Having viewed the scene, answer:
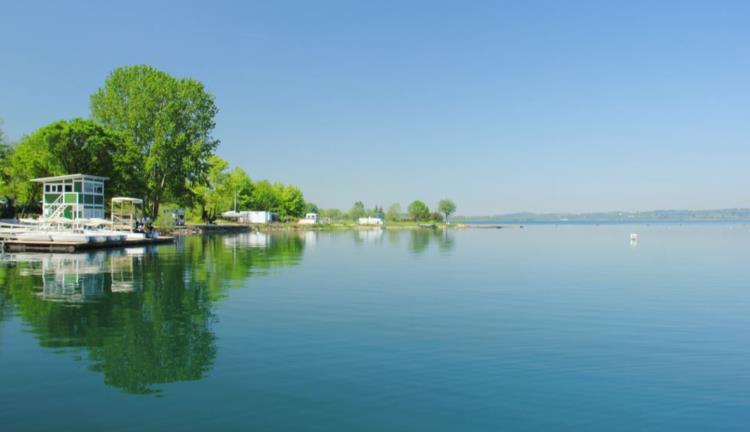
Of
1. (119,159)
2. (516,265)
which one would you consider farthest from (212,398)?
(119,159)

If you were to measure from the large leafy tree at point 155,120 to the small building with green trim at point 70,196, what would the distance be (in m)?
10.7

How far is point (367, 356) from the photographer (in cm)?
1344

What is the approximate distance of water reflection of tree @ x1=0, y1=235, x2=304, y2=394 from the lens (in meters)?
12.0

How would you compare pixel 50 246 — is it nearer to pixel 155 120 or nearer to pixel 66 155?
pixel 66 155

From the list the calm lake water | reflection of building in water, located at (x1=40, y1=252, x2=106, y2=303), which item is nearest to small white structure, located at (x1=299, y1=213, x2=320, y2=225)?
reflection of building in water, located at (x1=40, y1=252, x2=106, y2=303)

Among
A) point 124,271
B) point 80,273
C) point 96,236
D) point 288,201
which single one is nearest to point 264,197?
point 288,201

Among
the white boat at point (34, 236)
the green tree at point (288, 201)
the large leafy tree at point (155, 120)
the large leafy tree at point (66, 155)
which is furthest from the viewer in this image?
the green tree at point (288, 201)

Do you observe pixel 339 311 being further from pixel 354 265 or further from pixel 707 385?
pixel 354 265

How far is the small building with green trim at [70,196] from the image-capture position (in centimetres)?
5531

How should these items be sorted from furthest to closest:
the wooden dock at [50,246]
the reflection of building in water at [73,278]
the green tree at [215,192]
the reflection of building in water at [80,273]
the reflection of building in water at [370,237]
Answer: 1. the green tree at [215,192]
2. the reflection of building in water at [370,237]
3. the wooden dock at [50,246]
4. the reflection of building in water at [80,273]
5. the reflection of building in water at [73,278]

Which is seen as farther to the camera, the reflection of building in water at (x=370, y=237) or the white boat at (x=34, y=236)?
the reflection of building in water at (x=370, y=237)

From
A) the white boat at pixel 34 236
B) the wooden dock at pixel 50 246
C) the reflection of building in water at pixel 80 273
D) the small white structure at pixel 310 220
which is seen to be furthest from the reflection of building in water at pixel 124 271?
the small white structure at pixel 310 220

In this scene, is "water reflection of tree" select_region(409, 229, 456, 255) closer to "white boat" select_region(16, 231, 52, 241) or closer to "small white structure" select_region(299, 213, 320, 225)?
"white boat" select_region(16, 231, 52, 241)

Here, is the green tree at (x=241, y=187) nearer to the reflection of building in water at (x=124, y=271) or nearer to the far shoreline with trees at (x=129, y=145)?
the far shoreline with trees at (x=129, y=145)
